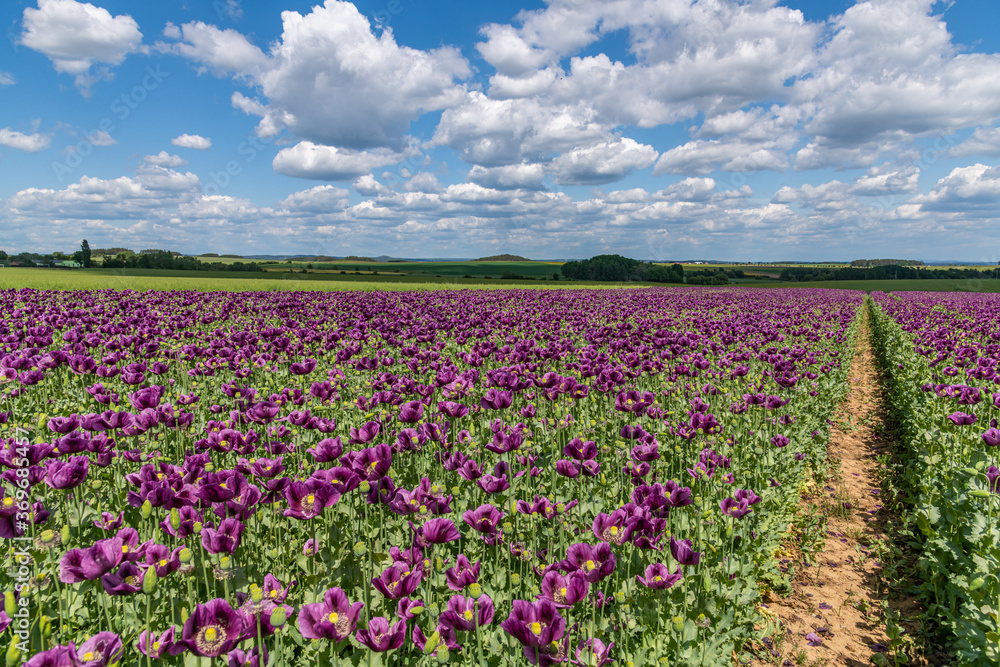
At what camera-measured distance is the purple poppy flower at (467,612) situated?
248 cm

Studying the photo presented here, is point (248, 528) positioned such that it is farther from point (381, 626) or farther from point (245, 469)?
point (381, 626)

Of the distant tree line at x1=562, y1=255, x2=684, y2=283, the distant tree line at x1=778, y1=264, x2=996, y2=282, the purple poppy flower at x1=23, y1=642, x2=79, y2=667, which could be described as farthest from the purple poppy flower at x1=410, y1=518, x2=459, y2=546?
the distant tree line at x1=778, y1=264, x2=996, y2=282

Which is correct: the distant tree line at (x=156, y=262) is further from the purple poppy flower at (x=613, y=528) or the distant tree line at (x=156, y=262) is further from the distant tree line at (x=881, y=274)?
the distant tree line at (x=881, y=274)

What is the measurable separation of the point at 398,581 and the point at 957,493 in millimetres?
6298

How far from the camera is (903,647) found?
173 inches

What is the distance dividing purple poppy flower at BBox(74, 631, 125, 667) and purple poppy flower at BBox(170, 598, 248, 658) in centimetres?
19

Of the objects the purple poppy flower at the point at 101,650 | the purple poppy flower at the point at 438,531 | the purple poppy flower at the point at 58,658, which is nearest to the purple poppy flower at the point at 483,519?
the purple poppy flower at the point at 438,531

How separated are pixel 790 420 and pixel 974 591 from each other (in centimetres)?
338

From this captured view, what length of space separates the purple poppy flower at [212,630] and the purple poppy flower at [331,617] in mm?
250

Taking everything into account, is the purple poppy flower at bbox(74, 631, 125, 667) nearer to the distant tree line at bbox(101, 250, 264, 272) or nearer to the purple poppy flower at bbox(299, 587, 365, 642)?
the purple poppy flower at bbox(299, 587, 365, 642)

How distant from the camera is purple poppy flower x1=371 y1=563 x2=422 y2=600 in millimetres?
2594

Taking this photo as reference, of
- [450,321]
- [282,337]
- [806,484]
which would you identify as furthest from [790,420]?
[450,321]

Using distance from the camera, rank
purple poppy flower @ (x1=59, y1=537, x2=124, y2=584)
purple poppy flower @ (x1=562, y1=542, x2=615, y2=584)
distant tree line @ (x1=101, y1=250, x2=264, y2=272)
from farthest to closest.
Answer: distant tree line @ (x1=101, y1=250, x2=264, y2=272), purple poppy flower @ (x1=562, y1=542, x2=615, y2=584), purple poppy flower @ (x1=59, y1=537, x2=124, y2=584)

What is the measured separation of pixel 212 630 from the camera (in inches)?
85.5
